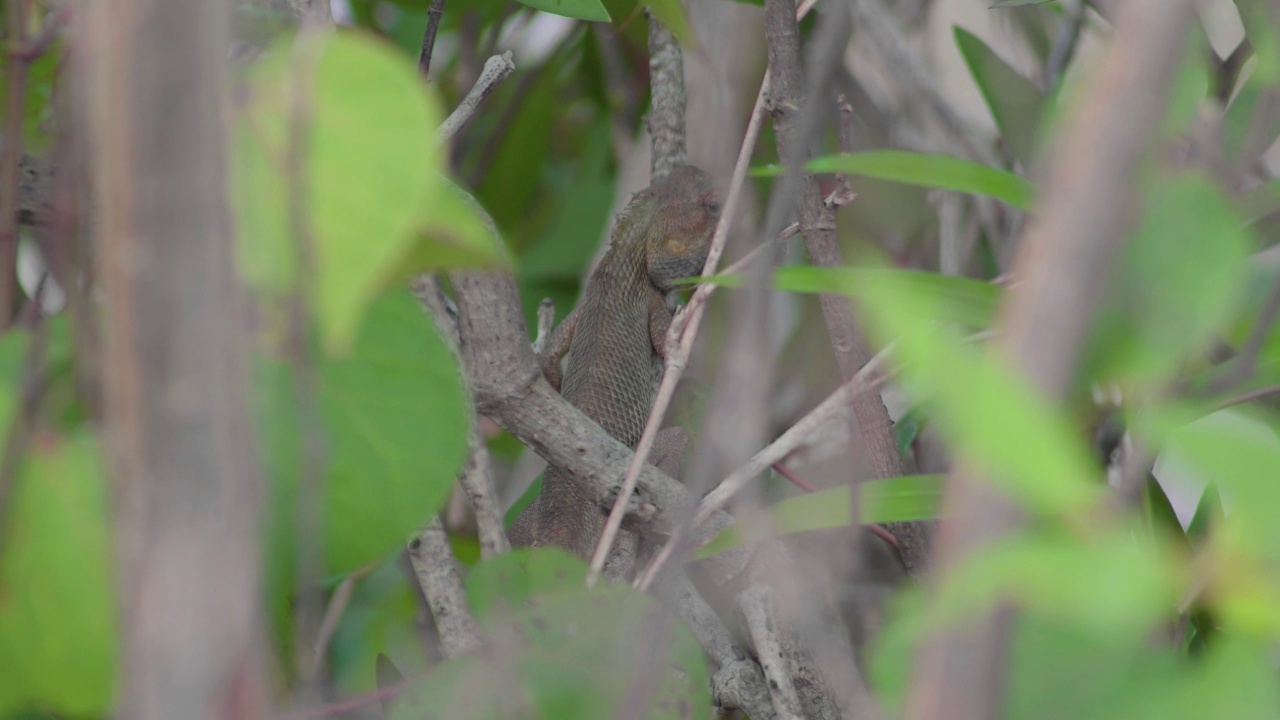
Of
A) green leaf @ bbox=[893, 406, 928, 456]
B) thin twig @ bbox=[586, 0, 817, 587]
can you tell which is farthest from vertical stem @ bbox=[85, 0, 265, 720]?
green leaf @ bbox=[893, 406, 928, 456]

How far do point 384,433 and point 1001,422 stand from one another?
226 mm

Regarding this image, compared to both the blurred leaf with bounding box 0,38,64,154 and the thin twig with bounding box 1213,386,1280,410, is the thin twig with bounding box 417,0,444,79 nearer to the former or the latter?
the blurred leaf with bounding box 0,38,64,154

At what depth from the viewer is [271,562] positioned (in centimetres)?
37

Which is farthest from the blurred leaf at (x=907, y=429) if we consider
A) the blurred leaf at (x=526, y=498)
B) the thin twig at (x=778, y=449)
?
the thin twig at (x=778, y=449)

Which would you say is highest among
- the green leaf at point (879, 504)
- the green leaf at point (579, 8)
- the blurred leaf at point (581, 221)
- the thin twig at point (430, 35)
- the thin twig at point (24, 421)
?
the green leaf at point (579, 8)

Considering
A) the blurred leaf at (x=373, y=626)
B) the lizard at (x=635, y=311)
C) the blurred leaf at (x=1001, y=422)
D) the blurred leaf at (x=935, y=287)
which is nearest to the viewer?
the blurred leaf at (x=1001, y=422)

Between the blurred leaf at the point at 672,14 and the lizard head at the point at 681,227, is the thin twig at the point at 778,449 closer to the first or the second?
the blurred leaf at the point at 672,14

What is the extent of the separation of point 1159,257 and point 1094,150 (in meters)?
0.05

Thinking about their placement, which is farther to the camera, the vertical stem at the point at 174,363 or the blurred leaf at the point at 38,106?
the blurred leaf at the point at 38,106

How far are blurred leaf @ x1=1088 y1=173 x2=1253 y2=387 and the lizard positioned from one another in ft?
4.01

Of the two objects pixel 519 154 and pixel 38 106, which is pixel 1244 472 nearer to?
pixel 38 106

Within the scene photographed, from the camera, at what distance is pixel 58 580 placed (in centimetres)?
34

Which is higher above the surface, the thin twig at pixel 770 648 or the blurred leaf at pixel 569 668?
the blurred leaf at pixel 569 668

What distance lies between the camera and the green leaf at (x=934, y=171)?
1.18 feet
